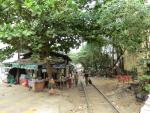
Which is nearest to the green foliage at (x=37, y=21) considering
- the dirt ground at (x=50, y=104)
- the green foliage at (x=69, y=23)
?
the green foliage at (x=69, y=23)

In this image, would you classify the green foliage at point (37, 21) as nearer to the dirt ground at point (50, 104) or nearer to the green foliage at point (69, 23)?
the green foliage at point (69, 23)

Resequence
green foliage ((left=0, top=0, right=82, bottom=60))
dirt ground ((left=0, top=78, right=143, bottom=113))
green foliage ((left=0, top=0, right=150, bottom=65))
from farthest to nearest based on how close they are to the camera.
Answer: green foliage ((left=0, top=0, right=82, bottom=60)) < dirt ground ((left=0, top=78, right=143, bottom=113)) < green foliage ((left=0, top=0, right=150, bottom=65))

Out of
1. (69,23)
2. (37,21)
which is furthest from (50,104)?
(69,23)

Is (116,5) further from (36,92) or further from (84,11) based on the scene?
(36,92)

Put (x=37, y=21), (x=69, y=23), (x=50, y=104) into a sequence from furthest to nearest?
(x=69, y=23) < (x=37, y=21) < (x=50, y=104)

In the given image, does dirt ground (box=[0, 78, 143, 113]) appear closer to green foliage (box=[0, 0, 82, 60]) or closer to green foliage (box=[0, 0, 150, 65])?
green foliage (box=[0, 0, 150, 65])

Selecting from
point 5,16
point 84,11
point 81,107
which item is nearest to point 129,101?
point 81,107

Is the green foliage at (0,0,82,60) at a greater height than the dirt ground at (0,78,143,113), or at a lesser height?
greater

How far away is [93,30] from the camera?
88.8 feet

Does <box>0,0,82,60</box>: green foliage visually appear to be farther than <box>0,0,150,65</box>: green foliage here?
Yes

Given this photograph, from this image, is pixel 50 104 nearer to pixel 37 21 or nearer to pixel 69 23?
pixel 37 21

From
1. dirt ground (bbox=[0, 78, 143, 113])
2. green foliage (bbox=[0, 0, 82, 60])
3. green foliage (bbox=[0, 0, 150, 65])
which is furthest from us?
green foliage (bbox=[0, 0, 82, 60])

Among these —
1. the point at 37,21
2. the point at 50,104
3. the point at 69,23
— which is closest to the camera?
the point at 50,104

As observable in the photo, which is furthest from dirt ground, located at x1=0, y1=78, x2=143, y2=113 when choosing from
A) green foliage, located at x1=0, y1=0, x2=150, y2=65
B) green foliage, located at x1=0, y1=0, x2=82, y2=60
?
green foliage, located at x1=0, y1=0, x2=82, y2=60
